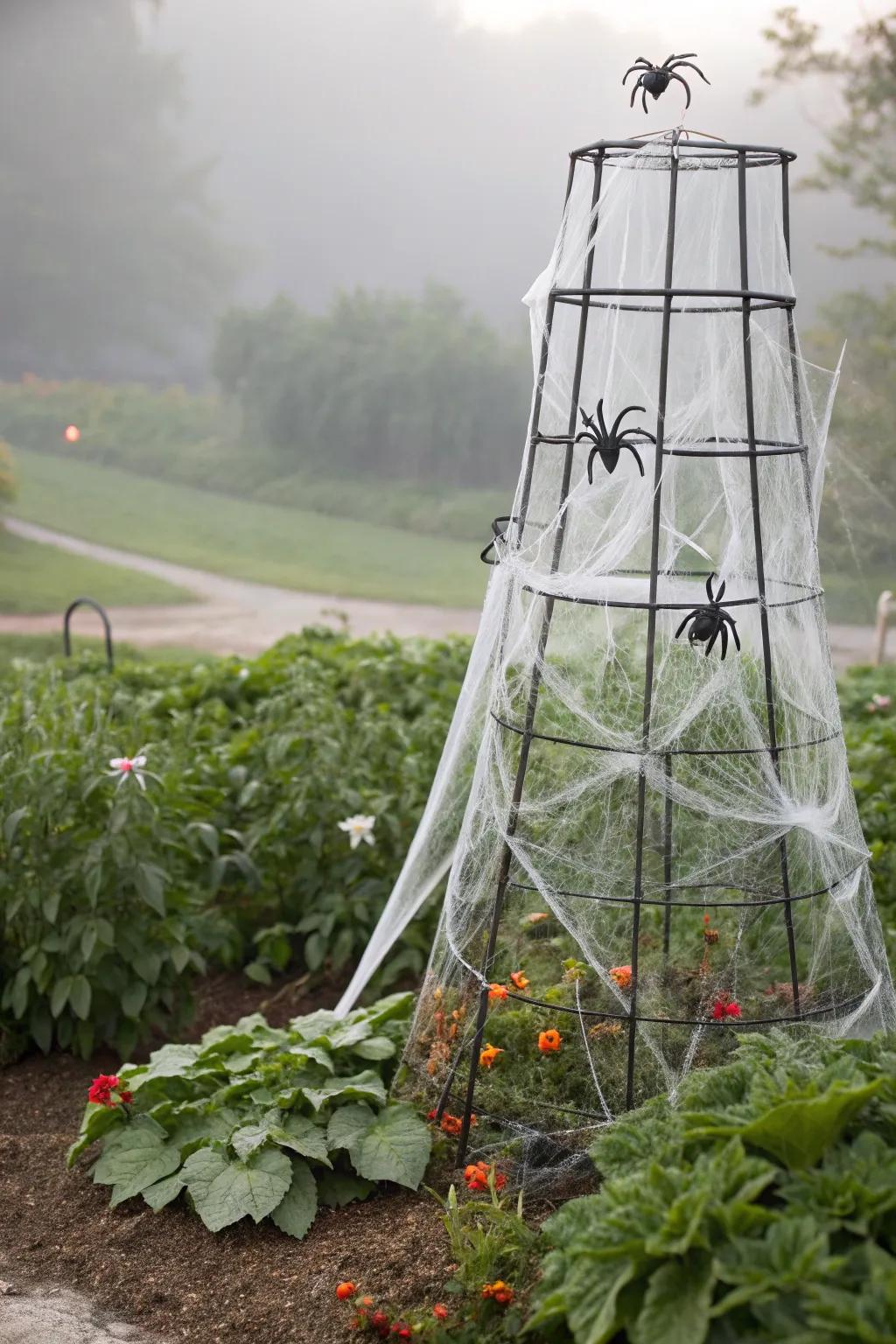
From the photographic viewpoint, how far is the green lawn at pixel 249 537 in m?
6.14

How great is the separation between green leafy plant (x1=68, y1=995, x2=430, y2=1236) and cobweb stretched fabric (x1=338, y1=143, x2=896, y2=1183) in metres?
0.13

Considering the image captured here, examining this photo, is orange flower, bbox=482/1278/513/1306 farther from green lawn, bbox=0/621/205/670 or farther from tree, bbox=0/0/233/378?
tree, bbox=0/0/233/378

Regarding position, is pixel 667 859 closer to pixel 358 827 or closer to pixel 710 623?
pixel 710 623

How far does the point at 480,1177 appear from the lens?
2014 millimetres

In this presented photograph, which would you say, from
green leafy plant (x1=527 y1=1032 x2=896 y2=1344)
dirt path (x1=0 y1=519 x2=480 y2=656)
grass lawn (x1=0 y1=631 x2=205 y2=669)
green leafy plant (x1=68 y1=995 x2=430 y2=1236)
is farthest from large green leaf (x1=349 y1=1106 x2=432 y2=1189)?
dirt path (x1=0 y1=519 x2=480 y2=656)

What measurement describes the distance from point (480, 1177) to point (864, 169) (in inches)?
228

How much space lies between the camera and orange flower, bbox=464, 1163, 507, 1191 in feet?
6.62

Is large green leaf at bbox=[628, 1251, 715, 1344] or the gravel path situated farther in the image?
the gravel path

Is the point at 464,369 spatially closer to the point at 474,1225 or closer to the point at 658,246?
the point at 658,246

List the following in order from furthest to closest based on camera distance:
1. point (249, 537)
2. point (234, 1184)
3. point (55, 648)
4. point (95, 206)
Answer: point (249, 537), point (95, 206), point (55, 648), point (234, 1184)

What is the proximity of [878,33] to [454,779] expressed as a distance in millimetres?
5482

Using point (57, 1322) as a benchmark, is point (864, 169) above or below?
above

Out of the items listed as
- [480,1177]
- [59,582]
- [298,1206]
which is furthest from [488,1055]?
[59,582]

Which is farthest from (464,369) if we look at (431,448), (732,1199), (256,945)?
(732,1199)
